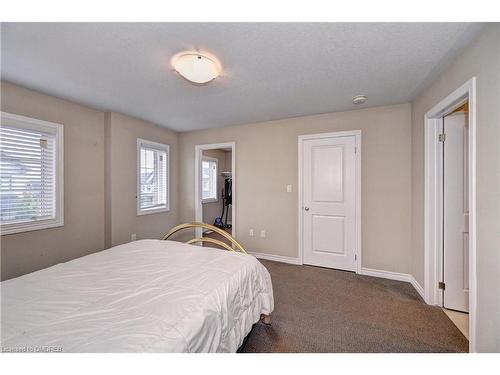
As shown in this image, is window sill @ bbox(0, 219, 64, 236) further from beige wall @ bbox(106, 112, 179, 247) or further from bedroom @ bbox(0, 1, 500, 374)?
beige wall @ bbox(106, 112, 179, 247)

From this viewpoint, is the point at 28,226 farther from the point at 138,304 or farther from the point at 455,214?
the point at 455,214

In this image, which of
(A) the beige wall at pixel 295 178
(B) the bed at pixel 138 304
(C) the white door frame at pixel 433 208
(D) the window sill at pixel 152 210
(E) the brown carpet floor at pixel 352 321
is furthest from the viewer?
(D) the window sill at pixel 152 210

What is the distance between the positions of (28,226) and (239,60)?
9.52 ft

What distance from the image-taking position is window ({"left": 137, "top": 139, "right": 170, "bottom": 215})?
3545 millimetres

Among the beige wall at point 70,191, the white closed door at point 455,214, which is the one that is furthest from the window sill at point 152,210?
the white closed door at point 455,214

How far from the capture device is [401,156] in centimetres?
273

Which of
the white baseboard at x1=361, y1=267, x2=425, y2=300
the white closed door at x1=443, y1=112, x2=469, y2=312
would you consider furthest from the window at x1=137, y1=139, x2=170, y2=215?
the white closed door at x1=443, y1=112, x2=469, y2=312

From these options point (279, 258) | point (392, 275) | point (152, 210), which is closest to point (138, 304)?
point (279, 258)

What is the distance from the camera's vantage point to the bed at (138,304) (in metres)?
0.83

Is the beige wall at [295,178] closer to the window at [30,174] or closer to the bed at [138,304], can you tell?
the bed at [138,304]

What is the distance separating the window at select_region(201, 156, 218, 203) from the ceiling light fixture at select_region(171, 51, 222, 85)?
13.0 feet

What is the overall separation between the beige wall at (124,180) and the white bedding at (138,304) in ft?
5.16

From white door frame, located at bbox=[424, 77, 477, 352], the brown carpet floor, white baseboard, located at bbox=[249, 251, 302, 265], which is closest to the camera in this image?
the brown carpet floor
